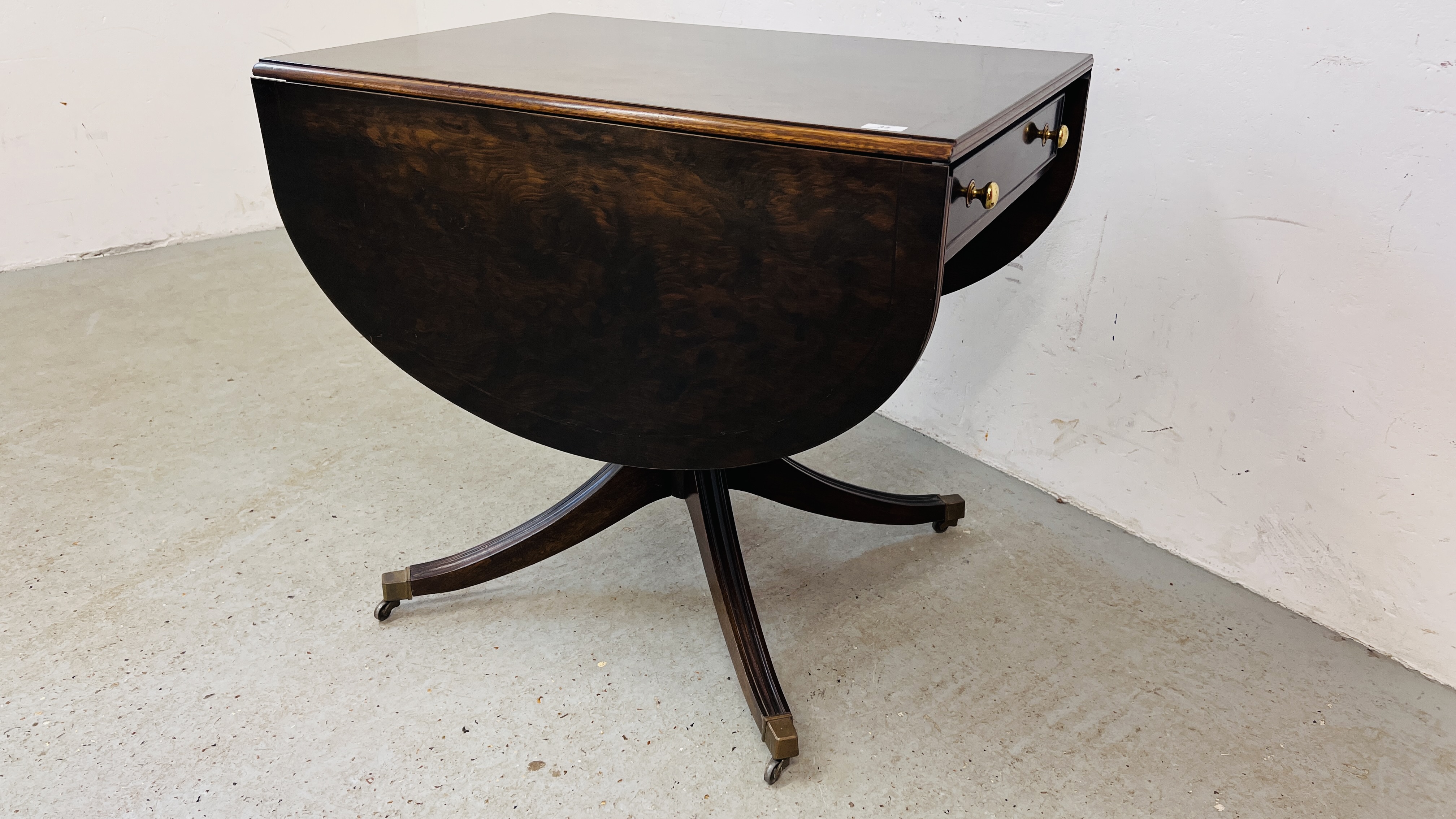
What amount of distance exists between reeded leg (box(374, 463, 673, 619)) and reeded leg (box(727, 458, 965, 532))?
0.14 m

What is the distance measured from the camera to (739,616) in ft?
4.31

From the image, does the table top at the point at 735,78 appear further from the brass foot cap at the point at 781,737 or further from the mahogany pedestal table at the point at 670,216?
the brass foot cap at the point at 781,737

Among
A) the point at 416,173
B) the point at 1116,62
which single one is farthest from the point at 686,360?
the point at 1116,62

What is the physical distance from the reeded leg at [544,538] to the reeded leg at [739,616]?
8 centimetres

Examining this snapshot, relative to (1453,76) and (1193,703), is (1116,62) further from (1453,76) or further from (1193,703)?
(1193,703)

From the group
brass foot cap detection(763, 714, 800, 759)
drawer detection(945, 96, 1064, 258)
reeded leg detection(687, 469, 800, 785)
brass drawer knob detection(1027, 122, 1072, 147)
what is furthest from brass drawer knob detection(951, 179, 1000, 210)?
brass foot cap detection(763, 714, 800, 759)

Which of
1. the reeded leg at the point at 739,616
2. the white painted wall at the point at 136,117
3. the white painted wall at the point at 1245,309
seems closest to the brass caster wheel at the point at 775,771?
the reeded leg at the point at 739,616

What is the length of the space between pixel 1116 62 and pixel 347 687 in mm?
1439

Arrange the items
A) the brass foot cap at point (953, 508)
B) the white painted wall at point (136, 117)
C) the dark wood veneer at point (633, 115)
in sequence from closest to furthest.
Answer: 1. the dark wood veneer at point (633, 115)
2. the brass foot cap at point (953, 508)
3. the white painted wall at point (136, 117)

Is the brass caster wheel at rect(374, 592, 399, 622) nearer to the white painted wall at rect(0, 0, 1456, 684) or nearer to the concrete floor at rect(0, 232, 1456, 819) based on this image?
the concrete floor at rect(0, 232, 1456, 819)

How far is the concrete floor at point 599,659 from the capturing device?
116cm

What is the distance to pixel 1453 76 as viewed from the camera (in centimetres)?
118

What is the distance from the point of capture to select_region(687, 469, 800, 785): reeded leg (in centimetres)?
118

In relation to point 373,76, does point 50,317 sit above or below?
below
